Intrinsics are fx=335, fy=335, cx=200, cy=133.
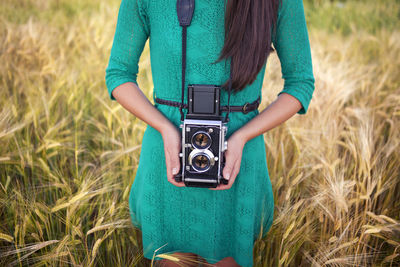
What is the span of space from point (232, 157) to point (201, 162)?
0.09 meters

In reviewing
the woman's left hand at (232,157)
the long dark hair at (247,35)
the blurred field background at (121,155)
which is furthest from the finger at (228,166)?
the blurred field background at (121,155)

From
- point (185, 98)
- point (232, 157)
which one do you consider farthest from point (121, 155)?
point (232, 157)

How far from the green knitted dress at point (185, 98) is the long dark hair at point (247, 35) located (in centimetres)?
4

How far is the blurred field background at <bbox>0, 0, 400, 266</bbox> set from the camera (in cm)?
126

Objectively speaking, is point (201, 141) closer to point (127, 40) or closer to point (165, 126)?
point (165, 126)

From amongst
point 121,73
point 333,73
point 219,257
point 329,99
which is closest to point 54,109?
point 121,73

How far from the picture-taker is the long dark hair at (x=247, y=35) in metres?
0.88

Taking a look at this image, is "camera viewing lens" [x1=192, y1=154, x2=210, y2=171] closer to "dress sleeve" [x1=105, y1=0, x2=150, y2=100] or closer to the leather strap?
the leather strap

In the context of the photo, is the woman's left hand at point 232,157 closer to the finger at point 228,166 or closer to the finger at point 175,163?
the finger at point 228,166

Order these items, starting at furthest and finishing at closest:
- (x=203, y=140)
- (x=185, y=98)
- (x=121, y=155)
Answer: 1. (x=121, y=155)
2. (x=185, y=98)
3. (x=203, y=140)

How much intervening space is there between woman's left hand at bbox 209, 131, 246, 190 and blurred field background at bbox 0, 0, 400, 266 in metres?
0.35

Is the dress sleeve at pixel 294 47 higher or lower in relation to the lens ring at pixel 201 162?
higher

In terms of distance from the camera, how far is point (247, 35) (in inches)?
35.7

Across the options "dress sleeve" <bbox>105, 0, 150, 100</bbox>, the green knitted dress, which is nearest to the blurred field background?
the green knitted dress
